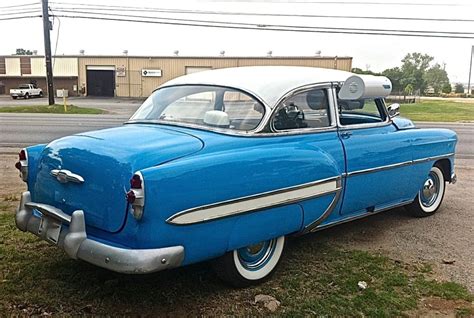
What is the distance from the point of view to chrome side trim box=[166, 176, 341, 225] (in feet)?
10.0

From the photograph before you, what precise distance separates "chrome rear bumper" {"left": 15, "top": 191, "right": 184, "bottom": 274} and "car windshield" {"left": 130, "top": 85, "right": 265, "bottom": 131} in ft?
3.88

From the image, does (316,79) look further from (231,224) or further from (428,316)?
(428,316)

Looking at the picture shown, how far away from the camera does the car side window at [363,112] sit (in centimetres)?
493

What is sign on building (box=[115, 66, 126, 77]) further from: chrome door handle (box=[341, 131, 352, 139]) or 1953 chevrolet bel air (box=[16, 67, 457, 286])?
chrome door handle (box=[341, 131, 352, 139])

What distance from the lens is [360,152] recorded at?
443cm

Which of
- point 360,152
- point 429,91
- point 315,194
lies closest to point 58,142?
point 315,194

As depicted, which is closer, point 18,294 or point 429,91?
point 18,294

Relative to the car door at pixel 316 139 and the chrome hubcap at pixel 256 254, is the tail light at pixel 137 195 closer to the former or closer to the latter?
the chrome hubcap at pixel 256 254

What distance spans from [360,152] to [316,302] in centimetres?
156

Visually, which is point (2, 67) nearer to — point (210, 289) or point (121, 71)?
point (121, 71)

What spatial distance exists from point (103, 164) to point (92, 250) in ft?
1.82

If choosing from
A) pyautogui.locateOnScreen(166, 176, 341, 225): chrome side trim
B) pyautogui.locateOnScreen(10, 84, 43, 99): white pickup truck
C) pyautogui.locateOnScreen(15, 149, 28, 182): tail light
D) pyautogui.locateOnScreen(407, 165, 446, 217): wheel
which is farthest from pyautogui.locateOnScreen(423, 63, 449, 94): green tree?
pyautogui.locateOnScreen(15, 149, 28, 182): tail light

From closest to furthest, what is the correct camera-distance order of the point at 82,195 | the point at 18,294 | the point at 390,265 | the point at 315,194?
the point at 82,195 → the point at 18,294 → the point at 315,194 → the point at 390,265

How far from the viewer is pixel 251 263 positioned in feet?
12.3
